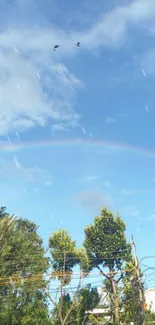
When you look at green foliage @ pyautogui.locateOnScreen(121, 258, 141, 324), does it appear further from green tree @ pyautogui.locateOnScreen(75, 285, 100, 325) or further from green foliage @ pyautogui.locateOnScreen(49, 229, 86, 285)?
green foliage @ pyautogui.locateOnScreen(49, 229, 86, 285)

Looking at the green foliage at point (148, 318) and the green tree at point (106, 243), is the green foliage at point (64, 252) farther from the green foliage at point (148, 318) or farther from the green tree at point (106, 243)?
the green foliage at point (148, 318)

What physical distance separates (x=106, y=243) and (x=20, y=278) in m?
14.6

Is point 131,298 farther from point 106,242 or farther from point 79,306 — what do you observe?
point 106,242

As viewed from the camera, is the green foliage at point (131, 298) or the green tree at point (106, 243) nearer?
the green foliage at point (131, 298)

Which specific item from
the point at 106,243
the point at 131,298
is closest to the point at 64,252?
the point at 106,243

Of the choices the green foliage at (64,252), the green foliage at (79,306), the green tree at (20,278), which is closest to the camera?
the green tree at (20,278)

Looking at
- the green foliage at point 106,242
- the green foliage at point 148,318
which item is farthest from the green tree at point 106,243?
the green foliage at point 148,318

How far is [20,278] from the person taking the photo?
129 feet

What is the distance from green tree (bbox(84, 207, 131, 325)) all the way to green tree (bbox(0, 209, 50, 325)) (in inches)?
296

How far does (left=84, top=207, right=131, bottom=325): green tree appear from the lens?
4844 cm

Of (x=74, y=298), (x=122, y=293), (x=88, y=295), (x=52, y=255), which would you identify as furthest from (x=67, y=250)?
(x=122, y=293)

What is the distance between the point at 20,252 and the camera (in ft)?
136

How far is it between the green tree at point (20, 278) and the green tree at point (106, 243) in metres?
7.52

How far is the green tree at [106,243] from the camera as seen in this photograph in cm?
4844
